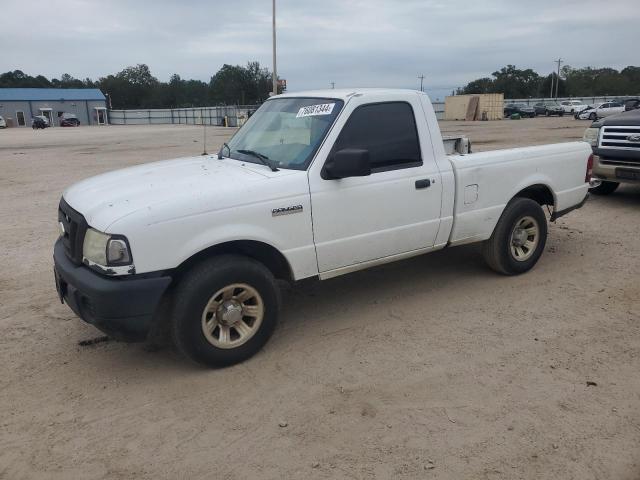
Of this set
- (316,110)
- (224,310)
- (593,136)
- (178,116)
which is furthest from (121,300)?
(178,116)

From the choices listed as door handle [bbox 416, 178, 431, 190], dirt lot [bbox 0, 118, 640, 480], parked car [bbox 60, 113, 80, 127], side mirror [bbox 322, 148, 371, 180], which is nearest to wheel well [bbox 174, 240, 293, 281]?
dirt lot [bbox 0, 118, 640, 480]

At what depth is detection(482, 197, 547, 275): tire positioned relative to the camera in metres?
5.41

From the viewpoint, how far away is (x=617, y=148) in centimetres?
862

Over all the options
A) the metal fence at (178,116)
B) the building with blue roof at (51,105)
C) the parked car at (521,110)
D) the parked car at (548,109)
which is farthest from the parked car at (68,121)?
the parked car at (548,109)

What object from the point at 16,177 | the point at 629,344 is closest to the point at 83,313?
the point at 629,344

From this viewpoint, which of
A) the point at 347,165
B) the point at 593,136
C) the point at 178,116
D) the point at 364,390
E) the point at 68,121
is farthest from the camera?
the point at 178,116

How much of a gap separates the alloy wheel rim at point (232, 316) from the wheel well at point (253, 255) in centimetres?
28

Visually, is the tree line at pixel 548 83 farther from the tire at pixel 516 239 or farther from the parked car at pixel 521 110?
the tire at pixel 516 239

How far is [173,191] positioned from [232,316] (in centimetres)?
97

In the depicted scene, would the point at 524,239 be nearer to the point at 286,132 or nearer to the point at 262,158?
the point at 286,132

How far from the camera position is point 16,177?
557 inches

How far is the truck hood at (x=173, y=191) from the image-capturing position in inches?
139

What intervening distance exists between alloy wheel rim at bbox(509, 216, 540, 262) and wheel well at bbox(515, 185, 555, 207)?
0.32 metres

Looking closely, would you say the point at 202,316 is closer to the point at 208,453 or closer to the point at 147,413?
the point at 147,413
